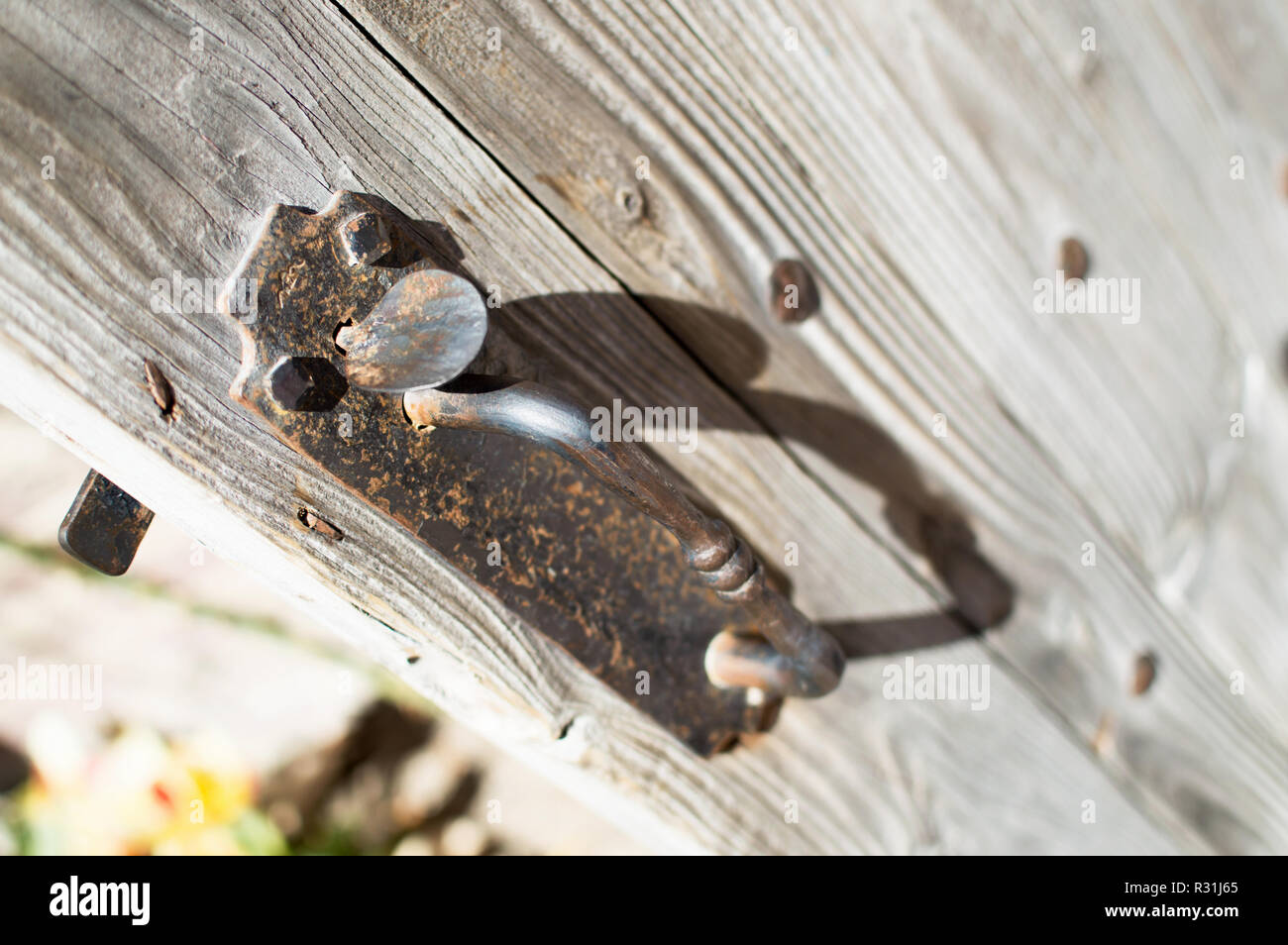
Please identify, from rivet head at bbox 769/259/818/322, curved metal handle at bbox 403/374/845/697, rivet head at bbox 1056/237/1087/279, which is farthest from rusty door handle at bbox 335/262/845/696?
rivet head at bbox 1056/237/1087/279

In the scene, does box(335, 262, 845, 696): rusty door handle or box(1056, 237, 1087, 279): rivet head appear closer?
box(335, 262, 845, 696): rusty door handle

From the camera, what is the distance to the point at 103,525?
23.6 inches

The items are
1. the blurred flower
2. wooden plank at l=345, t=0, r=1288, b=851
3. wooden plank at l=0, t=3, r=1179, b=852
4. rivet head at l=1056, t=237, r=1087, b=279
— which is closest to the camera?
wooden plank at l=0, t=3, r=1179, b=852

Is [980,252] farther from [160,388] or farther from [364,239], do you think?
[160,388]

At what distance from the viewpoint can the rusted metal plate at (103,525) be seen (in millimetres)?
590

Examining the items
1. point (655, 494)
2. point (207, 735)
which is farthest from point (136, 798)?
point (655, 494)

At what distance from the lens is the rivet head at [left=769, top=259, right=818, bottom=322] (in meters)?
0.75

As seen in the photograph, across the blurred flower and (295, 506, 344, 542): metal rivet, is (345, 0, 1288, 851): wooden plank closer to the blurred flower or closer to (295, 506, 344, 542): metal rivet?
(295, 506, 344, 542): metal rivet

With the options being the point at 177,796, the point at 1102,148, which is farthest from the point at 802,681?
the point at 177,796

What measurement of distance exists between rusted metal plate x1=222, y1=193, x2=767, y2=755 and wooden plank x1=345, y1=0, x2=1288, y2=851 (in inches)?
5.7

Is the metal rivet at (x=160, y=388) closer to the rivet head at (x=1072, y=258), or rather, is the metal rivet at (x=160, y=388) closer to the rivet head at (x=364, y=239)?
the rivet head at (x=364, y=239)

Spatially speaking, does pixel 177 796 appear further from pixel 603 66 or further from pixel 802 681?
pixel 603 66

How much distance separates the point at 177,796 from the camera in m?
1.75

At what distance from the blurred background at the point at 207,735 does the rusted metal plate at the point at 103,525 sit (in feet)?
4.08
